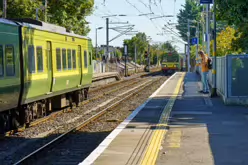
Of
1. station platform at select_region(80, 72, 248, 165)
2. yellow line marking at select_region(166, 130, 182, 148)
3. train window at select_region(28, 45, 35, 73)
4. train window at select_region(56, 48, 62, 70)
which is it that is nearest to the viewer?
station platform at select_region(80, 72, 248, 165)

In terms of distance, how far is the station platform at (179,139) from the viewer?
9.24 metres

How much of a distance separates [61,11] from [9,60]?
29415 millimetres

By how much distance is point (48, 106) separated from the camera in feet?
57.3

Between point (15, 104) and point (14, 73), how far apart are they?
2.98 feet

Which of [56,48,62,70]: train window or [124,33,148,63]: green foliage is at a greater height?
[124,33,148,63]: green foliage

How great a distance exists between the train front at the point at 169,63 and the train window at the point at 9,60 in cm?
5600

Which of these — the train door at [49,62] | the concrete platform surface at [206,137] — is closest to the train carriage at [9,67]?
the train door at [49,62]

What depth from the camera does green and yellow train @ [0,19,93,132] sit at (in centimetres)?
1279

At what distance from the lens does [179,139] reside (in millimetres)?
11273

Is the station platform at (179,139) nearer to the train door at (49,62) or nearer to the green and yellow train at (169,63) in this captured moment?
the train door at (49,62)

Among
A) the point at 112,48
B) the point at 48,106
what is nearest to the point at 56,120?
the point at 48,106

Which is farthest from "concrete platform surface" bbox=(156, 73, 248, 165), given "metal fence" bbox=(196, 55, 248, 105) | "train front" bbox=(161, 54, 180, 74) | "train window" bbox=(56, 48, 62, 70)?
"train front" bbox=(161, 54, 180, 74)

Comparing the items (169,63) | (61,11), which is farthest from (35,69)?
(169,63)

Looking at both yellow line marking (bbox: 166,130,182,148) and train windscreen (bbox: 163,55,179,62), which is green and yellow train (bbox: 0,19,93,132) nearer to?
yellow line marking (bbox: 166,130,182,148)
